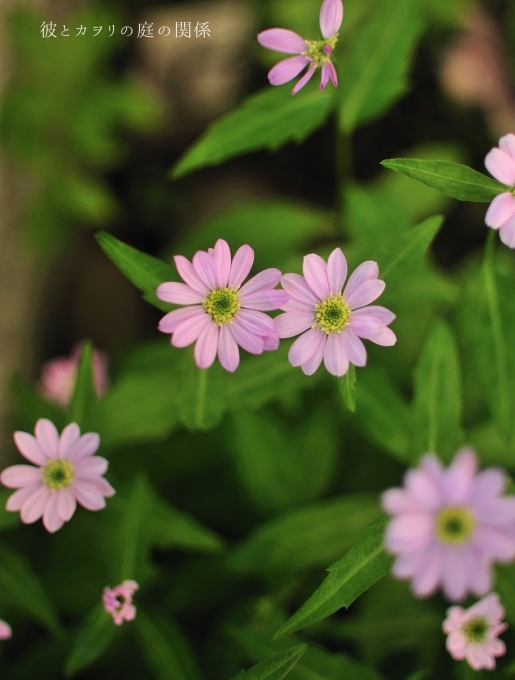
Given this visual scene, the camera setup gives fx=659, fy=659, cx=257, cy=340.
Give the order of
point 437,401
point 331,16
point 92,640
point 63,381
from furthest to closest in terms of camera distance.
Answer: point 63,381
point 437,401
point 92,640
point 331,16

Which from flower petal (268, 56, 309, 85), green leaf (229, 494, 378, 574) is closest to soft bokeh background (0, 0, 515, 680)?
green leaf (229, 494, 378, 574)

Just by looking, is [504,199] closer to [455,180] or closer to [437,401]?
[455,180]

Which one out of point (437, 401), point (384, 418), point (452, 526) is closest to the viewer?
point (452, 526)

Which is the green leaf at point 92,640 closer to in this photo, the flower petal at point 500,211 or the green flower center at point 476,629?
the green flower center at point 476,629

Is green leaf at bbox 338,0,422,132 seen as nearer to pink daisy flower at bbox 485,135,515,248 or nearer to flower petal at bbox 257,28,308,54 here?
flower petal at bbox 257,28,308,54

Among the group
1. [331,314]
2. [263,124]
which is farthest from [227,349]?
[263,124]

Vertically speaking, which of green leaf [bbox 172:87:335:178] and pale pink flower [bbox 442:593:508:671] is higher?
green leaf [bbox 172:87:335:178]

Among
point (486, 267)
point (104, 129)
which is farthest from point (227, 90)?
point (486, 267)
